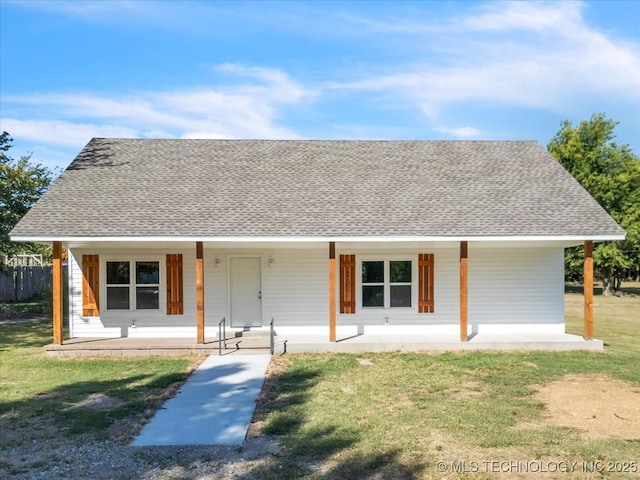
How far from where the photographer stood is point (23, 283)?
26.1m

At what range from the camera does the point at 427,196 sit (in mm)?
14828

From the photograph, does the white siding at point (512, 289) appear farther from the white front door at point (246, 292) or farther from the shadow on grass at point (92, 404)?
the shadow on grass at point (92, 404)

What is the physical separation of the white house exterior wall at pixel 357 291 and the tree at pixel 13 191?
6547 mm

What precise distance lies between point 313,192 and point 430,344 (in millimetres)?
5036

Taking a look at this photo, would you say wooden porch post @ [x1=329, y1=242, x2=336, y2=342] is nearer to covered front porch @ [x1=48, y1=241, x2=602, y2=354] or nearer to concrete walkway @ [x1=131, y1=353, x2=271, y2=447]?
covered front porch @ [x1=48, y1=241, x2=602, y2=354]

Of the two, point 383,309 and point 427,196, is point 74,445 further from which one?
point 427,196

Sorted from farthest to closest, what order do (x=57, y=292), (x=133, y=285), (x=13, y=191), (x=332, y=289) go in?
(x=13, y=191) → (x=133, y=285) → (x=332, y=289) → (x=57, y=292)

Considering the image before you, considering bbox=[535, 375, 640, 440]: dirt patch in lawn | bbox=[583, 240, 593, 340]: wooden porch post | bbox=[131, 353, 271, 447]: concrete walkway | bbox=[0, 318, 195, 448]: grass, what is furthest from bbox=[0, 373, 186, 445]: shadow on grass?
bbox=[583, 240, 593, 340]: wooden porch post

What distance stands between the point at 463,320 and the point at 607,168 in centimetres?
3071

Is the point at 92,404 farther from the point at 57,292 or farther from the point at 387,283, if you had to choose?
the point at 387,283

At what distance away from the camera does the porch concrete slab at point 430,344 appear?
1303 cm

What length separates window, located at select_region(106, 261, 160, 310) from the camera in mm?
14680

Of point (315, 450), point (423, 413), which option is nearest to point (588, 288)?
point (423, 413)

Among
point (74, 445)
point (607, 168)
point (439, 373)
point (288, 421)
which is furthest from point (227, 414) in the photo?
point (607, 168)
